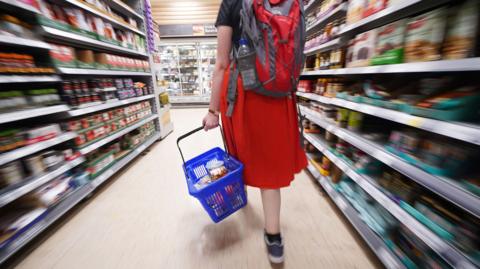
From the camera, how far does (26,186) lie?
1.16 m

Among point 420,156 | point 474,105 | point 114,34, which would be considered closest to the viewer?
point 474,105

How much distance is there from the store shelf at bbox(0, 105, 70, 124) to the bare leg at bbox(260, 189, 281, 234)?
4.90ft

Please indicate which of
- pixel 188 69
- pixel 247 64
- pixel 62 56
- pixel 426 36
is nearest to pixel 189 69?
pixel 188 69

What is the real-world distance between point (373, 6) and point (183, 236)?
6.07 ft

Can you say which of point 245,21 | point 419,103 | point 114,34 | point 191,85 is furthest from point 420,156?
point 191,85

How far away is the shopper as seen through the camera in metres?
0.87

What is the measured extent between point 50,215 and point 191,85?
19.6ft

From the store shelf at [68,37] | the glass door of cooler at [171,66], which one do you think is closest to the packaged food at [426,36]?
the store shelf at [68,37]

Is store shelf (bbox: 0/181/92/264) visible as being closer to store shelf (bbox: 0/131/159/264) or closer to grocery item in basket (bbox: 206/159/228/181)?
store shelf (bbox: 0/131/159/264)

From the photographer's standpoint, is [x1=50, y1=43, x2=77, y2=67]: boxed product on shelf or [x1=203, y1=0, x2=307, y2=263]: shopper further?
[x1=50, y1=43, x2=77, y2=67]: boxed product on shelf

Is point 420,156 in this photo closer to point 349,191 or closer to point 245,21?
point 349,191

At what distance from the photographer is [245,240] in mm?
1243

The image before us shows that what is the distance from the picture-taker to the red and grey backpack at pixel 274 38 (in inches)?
30.6

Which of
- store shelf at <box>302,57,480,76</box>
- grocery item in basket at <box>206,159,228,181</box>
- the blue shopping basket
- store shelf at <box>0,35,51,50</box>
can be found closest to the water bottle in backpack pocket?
the blue shopping basket
